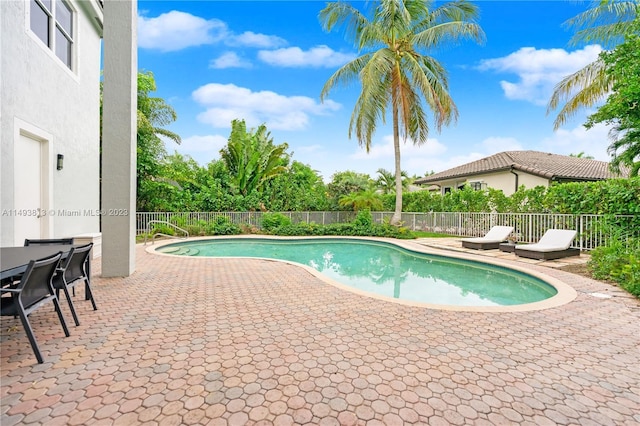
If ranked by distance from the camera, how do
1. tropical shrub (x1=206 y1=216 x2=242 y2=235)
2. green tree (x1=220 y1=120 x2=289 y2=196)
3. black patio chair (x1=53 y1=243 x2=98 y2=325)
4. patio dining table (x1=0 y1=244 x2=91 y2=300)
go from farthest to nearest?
green tree (x1=220 y1=120 x2=289 y2=196) < tropical shrub (x1=206 y1=216 x2=242 y2=235) < black patio chair (x1=53 y1=243 x2=98 y2=325) < patio dining table (x1=0 y1=244 x2=91 y2=300)

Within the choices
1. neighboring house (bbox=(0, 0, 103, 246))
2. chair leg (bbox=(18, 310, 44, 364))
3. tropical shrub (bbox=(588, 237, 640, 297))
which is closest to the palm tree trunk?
A: tropical shrub (bbox=(588, 237, 640, 297))

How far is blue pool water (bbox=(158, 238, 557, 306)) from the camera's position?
6340 mm

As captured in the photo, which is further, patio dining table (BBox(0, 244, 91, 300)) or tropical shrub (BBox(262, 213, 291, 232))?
tropical shrub (BBox(262, 213, 291, 232))

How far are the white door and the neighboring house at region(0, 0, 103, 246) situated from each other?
19mm

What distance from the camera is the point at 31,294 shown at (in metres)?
2.97

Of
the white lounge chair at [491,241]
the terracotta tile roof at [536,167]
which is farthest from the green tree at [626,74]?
the terracotta tile roof at [536,167]

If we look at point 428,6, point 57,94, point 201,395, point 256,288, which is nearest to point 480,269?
point 256,288

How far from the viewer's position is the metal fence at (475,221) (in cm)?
892

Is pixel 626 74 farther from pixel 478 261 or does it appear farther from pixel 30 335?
pixel 30 335

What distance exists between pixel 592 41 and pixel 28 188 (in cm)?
1611

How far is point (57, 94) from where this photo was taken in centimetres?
671

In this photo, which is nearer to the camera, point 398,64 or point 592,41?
point 592,41

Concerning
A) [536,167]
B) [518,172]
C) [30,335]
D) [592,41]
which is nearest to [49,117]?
[30,335]

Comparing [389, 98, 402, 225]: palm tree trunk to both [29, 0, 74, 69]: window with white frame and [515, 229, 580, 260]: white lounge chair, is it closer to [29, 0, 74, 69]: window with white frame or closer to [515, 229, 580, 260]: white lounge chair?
[515, 229, 580, 260]: white lounge chair
